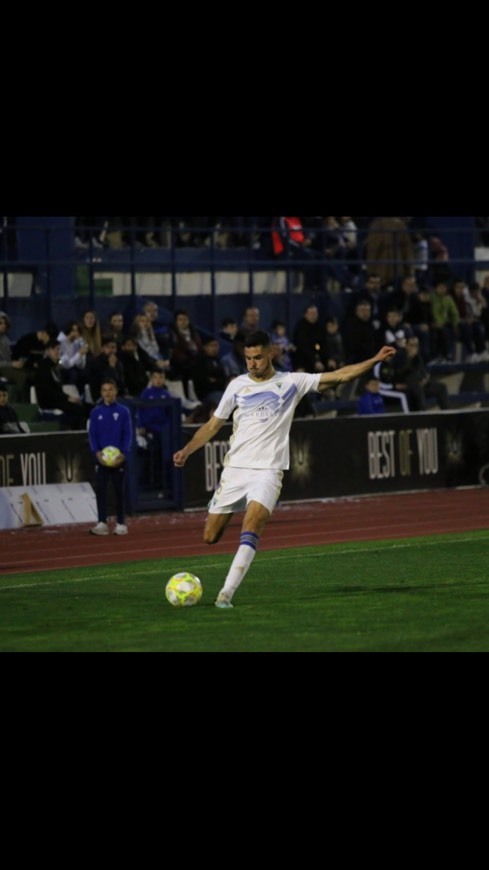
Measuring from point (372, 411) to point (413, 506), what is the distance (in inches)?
122

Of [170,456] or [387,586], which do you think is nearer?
[387,586]

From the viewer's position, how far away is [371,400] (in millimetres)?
25922

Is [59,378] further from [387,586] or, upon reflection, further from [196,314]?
[387,586]

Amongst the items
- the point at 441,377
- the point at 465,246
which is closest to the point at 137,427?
the point at 441,377

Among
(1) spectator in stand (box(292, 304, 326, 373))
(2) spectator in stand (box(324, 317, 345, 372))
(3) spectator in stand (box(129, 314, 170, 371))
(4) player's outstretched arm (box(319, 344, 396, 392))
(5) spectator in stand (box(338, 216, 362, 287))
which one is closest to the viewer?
(4) player's outstretched arm (box(319, 344, 396, 392))

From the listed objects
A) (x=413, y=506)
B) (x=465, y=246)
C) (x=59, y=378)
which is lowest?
(x=413, y=506)

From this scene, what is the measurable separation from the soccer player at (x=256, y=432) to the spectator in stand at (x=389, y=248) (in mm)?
17328

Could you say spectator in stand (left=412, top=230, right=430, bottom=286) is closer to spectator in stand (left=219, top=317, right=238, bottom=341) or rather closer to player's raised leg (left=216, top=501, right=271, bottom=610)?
spectator in stand (left=219, top=317, right=238, bottom=341)

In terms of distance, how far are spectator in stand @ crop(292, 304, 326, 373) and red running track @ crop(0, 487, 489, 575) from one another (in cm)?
274

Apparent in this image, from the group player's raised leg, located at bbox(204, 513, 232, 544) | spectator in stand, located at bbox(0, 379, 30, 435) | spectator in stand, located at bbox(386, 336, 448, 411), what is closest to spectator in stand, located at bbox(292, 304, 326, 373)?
spectator in stand, located at bbox(386, 336, 448, 411)

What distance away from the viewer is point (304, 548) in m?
18.1

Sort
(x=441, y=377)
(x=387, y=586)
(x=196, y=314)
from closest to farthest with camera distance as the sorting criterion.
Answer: (x=387, y=586) → (x=196, y=314) → (x=441, y=377)

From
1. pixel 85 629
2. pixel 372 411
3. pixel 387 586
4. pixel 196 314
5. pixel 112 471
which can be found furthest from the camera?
pixel 196 314

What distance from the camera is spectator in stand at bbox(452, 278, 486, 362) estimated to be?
3027 centimetres
